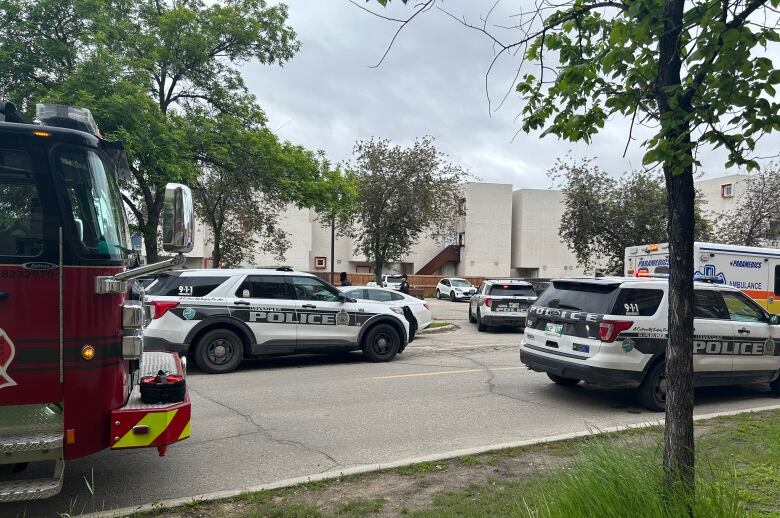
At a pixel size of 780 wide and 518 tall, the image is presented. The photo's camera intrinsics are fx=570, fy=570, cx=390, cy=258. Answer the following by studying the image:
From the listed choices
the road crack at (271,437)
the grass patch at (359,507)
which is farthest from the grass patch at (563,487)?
the road crack at (271,437)

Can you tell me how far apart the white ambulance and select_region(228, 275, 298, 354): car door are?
8753 mm

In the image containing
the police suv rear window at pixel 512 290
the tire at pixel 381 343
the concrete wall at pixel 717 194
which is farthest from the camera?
the concrete wall at pixel 717 194

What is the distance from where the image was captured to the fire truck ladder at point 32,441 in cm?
365

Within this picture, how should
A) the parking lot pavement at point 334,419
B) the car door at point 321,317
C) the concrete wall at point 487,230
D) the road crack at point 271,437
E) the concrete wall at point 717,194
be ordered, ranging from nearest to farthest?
1. the parking lot pavement at point 334,419
2. the road crack at point 271,437
3. the car door at point 321,317
4. the concrete wall at point 717,194
5. the concrete wall at point 487,230

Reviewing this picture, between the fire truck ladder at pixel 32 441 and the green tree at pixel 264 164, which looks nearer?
the fire truck ladder at pixel 32 441

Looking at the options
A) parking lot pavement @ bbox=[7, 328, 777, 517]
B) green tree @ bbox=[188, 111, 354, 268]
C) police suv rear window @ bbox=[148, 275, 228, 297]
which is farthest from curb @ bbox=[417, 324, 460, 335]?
police suv rear window @ bbox=[148, 275, 228, 297]

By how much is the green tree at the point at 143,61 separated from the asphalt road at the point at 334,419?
684cm

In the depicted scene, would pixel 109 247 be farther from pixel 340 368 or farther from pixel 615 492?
pixel 340 368

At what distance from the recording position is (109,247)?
4.23m

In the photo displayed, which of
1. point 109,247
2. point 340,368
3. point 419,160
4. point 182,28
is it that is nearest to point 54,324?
point 109,247

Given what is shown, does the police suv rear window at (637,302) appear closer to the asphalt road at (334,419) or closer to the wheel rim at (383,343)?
the asphalt road at (334,419)

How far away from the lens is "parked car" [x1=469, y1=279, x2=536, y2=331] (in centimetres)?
1828

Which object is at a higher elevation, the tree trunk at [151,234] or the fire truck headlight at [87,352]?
the tree trunk at [151,234]

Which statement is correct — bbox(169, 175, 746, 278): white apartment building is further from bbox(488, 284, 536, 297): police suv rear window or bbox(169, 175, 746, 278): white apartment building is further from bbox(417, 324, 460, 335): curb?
bbox(488, 284, 536, 297): police suv rear window
